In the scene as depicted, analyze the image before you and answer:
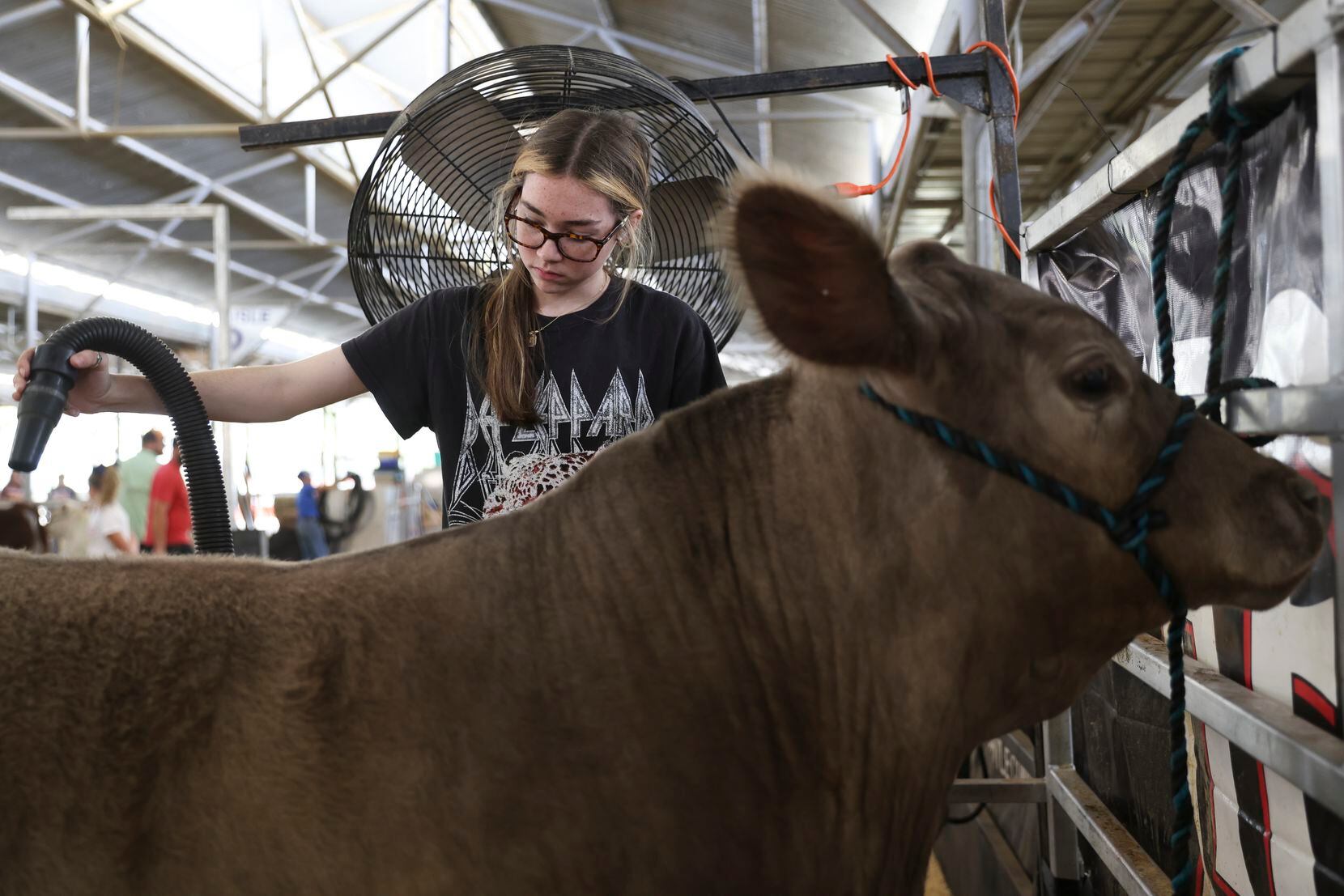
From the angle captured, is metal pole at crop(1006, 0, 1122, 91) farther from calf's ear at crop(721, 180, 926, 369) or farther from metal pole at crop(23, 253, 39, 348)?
metal pole at crop(23, 253, 39, 348)

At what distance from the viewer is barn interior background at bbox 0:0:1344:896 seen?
1.40 m

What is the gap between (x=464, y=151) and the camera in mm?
2811

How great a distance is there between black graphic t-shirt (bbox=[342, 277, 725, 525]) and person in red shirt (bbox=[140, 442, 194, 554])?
6.87 m

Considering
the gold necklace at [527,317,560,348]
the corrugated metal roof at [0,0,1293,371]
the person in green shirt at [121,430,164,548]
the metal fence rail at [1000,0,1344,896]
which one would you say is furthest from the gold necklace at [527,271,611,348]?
the person in green shirt at [121,430,164,548]

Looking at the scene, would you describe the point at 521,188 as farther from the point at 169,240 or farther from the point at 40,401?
the point at 169,240

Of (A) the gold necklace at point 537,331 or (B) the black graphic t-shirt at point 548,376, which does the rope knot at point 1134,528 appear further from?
(A) the gold necklace at point 537,331

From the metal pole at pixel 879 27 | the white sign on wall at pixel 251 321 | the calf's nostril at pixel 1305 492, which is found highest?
the white sign on wall at pixel 251 321

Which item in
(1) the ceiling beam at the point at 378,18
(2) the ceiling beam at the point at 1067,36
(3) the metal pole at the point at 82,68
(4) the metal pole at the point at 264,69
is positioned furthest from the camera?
(1) the ceiling beam at the point at 378,18

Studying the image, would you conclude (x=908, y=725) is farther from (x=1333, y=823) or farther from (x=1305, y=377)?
(x=1305, y=377)

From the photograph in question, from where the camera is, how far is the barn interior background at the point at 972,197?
1400 millimetres

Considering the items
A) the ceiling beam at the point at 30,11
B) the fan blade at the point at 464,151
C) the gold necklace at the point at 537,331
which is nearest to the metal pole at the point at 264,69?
the ceiling beam at the point at 30,11

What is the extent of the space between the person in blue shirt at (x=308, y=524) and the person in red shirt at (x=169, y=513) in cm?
536

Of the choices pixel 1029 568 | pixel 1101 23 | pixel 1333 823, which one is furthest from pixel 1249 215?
pixel 1101 23

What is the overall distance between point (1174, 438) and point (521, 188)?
52.6 inches
